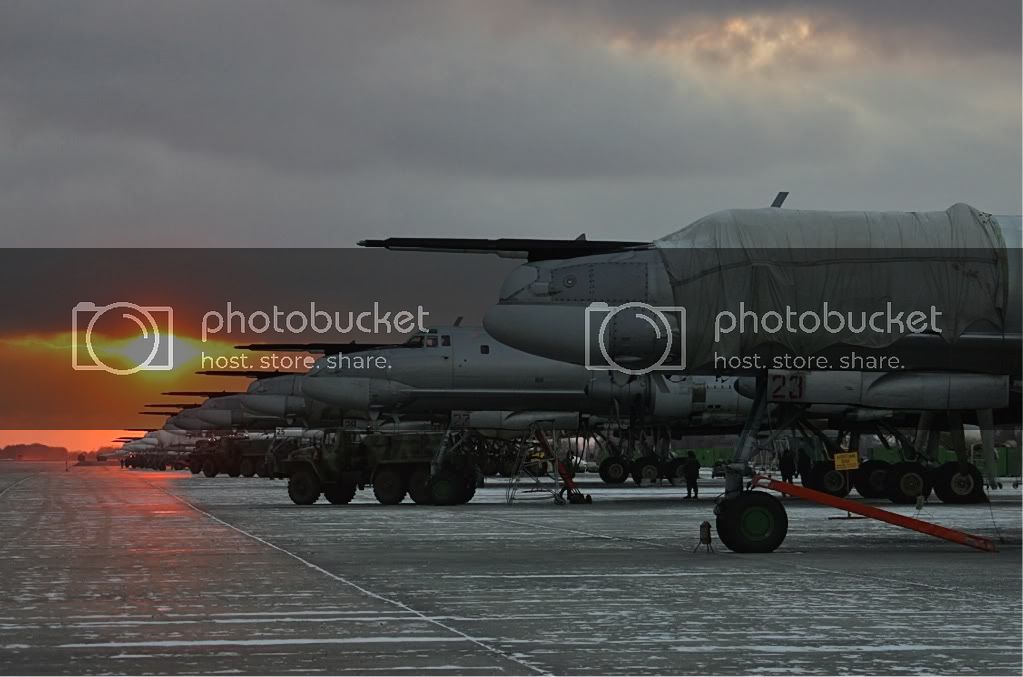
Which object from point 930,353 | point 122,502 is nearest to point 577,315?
point 930,353

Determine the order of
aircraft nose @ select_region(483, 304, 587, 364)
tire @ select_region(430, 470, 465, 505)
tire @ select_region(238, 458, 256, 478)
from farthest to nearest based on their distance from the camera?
1. tire @ select_region(238, 458, 256, 478)
2. tire @ select_region(430, 470, 465, 505)
3. aircraft nose @ select_region(483, 304, 587, 364)

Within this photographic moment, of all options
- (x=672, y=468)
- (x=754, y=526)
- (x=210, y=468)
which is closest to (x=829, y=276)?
(x=754, y=526)

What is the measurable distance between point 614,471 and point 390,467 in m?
22.3

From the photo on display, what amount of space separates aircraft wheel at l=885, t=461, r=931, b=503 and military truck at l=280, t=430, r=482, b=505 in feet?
34.9

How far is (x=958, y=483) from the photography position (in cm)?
3431

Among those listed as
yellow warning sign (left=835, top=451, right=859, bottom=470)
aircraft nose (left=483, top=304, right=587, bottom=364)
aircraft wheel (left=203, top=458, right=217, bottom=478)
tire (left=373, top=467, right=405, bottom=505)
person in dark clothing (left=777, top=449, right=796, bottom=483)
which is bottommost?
aircraft wheel (left=203, top=458, right=217, bottom=478)

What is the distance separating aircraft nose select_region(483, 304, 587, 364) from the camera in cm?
1983

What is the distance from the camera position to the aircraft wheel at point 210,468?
89.5 m

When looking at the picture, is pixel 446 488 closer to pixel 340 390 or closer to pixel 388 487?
pixel 388 487

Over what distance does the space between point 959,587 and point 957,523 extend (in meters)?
13.4

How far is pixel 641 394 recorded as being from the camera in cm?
4431

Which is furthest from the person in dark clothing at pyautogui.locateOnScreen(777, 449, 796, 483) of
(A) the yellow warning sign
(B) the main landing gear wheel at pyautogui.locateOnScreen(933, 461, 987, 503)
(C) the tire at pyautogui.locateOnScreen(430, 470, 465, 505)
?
(C) the tire at pyautogui.locateOnScreen(430, 470, 465, 505)

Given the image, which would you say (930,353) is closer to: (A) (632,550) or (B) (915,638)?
(A) (632,550)

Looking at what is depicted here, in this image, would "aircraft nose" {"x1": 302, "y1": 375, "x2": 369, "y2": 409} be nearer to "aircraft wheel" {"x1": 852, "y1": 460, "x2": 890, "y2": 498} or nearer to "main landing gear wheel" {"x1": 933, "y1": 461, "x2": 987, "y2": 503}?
"aircraft wheel" {"x1": 852, "y1": 460, "x2": 890, "y2": 498}
